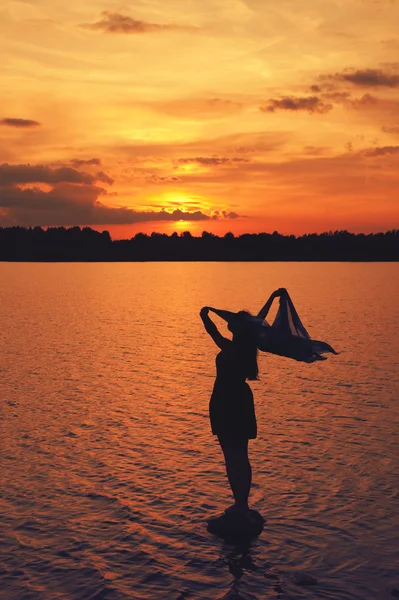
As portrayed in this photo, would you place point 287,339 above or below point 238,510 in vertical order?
above

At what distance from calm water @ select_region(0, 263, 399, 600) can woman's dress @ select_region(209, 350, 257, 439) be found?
187 centimetres

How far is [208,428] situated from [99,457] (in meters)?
4.15

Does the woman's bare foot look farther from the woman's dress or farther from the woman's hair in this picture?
the woman's hair

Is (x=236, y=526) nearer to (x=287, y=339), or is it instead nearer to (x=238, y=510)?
(x=238, y=510)

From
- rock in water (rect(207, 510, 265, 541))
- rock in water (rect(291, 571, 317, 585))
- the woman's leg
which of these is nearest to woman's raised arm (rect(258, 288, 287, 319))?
the woman's leg

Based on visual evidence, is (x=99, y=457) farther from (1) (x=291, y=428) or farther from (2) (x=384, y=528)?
(2) (x=384, y=528)

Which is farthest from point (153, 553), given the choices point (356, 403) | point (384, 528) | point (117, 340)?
point (117, 340)

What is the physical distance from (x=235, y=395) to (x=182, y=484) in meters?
4.20

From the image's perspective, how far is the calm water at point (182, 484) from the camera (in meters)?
10.3

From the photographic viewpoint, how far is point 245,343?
11234 millimetres

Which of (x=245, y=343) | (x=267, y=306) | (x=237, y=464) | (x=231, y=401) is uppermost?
(x=267, y=306)

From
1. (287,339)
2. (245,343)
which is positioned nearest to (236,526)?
(245,343)

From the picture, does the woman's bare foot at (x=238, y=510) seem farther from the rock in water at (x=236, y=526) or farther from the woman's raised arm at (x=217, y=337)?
the woman's raised arm at (x=217, y=337)

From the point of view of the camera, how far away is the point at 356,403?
23812mm
